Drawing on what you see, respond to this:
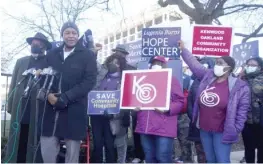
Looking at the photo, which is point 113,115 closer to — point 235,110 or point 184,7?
point 235,110

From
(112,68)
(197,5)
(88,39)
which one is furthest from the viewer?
(197,5)

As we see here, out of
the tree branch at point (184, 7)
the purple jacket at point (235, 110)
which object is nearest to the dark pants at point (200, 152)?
the purple jacket at point (235, 110)

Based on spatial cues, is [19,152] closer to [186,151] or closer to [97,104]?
[97,104]

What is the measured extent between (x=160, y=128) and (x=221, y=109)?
0.80 metres

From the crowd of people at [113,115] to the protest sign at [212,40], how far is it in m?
0.55

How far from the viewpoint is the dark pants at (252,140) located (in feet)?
16.9

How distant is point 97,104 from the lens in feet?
17.5

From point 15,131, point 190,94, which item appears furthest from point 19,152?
point 190,94

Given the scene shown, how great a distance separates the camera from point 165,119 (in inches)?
177

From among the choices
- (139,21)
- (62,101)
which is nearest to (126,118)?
(62,101)

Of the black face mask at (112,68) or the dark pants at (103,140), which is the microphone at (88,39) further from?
the dark pants at (103,140)

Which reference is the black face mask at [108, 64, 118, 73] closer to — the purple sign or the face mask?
the face mask

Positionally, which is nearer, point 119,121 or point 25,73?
point 25,73

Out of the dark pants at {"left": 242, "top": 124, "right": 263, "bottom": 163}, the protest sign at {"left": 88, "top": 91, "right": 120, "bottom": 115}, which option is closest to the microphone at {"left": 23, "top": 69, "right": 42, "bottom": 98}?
the protest sign at {"left": 88, "top": 91, "right": 120, "bottom": 115}
